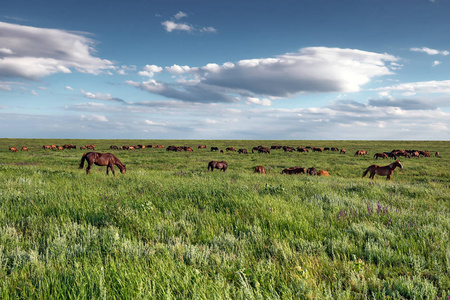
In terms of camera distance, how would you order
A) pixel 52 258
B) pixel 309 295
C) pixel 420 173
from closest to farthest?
pixel 309 295 < pixel 52 258 < pixel 420 173

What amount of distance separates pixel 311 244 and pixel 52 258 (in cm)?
356

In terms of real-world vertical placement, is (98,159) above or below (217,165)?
above

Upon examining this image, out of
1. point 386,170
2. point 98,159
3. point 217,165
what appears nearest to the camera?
point 98,159

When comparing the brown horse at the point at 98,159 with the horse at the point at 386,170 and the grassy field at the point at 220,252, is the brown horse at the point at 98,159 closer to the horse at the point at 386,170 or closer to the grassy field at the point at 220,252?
the grassy field at the point at 220,252

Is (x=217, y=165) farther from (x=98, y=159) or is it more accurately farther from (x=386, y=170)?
(x=386, y=170)

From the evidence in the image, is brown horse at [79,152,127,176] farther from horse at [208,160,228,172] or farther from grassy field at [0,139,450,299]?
grassy field at [0,139,450,299]

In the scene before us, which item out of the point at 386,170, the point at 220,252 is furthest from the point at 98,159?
the point at 386,170

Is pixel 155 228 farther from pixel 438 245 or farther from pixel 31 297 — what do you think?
pixel 438 245

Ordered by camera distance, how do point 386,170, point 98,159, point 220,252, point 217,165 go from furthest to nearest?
1. point 217,165
2. point 386,170
3. point 98,159
4. point 220,252

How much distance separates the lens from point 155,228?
4.23 m

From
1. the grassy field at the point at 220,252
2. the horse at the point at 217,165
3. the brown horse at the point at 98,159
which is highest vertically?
the brown horse at the point at 98,159

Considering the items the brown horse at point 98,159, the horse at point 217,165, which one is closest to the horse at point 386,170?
the horse at point 217,165

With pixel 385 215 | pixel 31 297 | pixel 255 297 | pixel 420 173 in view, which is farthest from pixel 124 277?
pixel 420 173

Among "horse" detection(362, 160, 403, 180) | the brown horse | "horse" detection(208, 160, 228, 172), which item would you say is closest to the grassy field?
the brown horse
